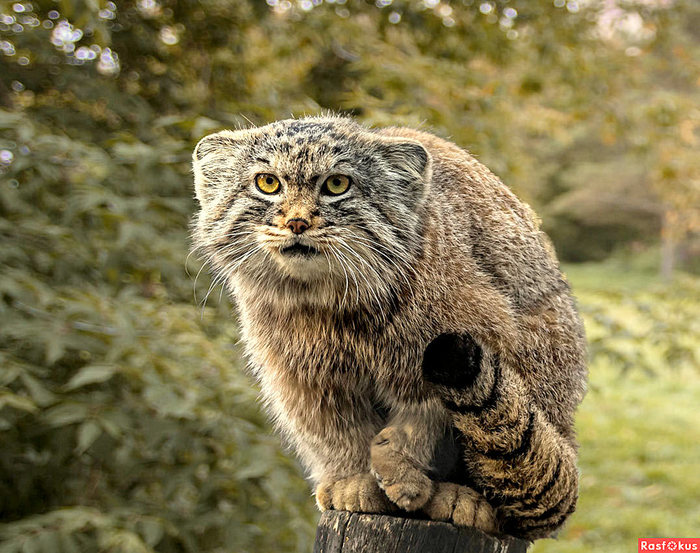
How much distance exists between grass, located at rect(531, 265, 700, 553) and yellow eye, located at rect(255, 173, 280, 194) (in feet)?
12.5

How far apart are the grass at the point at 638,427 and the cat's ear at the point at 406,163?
3.54m

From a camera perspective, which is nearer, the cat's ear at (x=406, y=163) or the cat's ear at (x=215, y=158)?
the cat's ear at (x=406, y=163)

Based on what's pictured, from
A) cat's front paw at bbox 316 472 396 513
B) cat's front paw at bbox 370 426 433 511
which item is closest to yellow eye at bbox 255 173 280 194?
cat's front paw at bbox 370 426 433 511

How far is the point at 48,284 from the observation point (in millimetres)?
4406

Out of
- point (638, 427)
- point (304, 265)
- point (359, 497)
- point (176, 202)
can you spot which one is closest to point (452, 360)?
point (304, 265)

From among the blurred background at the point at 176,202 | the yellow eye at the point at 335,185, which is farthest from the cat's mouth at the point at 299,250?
the blurred background at the point at 176,202

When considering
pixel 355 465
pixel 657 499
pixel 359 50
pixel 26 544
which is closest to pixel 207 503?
pixel 26 544

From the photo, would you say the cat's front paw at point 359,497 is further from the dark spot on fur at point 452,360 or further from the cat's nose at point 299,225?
the cat's nose at point 299,225

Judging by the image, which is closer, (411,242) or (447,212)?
(411,242)

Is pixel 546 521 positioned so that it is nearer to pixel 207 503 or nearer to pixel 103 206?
pixel 207 503

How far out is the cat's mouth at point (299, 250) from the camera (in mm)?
2191

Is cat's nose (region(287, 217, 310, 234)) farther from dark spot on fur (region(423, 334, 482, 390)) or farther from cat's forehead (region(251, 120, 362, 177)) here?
dark spot on fur (region(423, 334, 482, 390))

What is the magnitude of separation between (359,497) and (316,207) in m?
0.99

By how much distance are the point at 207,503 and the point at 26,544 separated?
1124 mm
